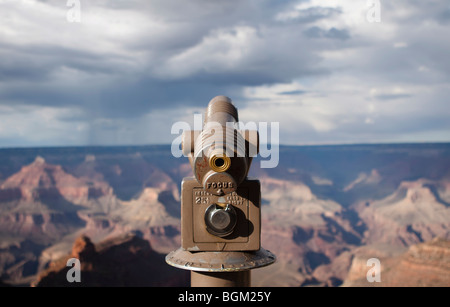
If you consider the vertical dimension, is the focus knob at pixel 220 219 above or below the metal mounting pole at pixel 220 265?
above

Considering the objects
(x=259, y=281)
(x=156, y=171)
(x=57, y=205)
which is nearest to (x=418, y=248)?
(x=259, y=281)

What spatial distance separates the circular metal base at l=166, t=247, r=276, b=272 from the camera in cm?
598

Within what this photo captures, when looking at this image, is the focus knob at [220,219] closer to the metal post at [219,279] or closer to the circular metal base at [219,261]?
the circular metal base at [219,261]

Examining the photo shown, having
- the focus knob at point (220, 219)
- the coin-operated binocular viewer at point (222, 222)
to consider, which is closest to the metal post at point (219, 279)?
the coin-operated binocular viewer at point (222, 222)

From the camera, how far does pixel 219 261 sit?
238 inches

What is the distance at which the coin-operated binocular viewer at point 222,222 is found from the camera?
5906mm

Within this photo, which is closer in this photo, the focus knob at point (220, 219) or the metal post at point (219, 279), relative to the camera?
the focus knob at point (220, 219)

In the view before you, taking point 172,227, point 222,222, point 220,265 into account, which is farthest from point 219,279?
point 172,227

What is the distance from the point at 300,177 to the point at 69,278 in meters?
127

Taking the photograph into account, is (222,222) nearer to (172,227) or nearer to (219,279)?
(219,279)

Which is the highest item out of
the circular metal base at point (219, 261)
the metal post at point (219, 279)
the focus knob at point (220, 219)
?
the focus knob at point (220, 219)

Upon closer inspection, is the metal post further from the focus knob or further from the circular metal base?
the focus knob

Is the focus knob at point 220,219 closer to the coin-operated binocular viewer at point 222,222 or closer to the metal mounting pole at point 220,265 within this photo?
the coin-operated binocular viewer at point 222,222

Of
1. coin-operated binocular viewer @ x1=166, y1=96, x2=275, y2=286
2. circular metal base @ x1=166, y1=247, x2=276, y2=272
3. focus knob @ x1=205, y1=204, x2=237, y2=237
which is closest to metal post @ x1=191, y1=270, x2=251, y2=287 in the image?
coin-operated binocular viewer @ x1=166, y1=96, x2=275, y2=286
